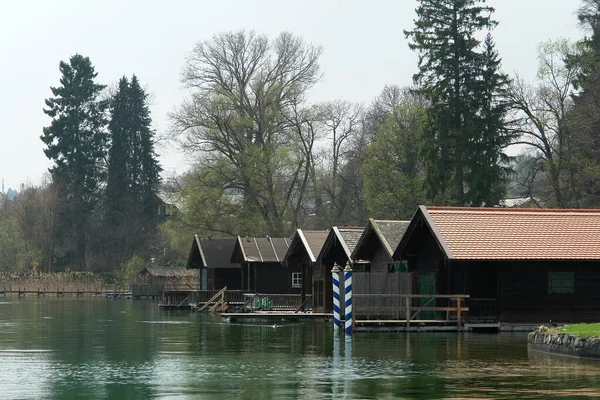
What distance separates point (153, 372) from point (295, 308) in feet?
110

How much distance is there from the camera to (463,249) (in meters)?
43.9

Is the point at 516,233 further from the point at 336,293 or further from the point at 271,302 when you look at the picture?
the point at 271,302

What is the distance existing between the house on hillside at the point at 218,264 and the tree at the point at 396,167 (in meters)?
12.2

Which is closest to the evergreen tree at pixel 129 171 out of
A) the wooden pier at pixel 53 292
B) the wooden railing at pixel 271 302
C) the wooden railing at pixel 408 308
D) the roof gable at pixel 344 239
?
the wooden pier at pixel 53 292

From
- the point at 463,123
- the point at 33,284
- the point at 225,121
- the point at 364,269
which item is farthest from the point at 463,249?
the point at 33,284

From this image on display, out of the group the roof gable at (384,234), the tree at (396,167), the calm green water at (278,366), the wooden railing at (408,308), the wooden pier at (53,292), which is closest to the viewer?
the calm green water at (278,366)

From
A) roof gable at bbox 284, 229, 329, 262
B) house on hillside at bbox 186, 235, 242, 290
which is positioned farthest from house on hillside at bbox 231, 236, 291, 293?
roof gable at bbox 284, 229, 329, 262

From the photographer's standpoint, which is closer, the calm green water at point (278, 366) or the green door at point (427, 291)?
the calm green water at point (278, 366)

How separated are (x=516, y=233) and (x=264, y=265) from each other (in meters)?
28.2

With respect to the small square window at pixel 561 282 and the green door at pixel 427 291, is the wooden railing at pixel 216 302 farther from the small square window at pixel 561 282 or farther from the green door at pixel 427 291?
the small square window at pixel 561 282

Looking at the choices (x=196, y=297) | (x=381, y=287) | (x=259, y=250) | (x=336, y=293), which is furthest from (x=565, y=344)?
(x=196, y=297)

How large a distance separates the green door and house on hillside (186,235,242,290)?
→ 104ft

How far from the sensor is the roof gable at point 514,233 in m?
44.1

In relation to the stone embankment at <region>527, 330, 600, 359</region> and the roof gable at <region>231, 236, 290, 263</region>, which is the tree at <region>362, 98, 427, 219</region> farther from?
the stone embankment at <region>527, 330, 600, 359</region>
